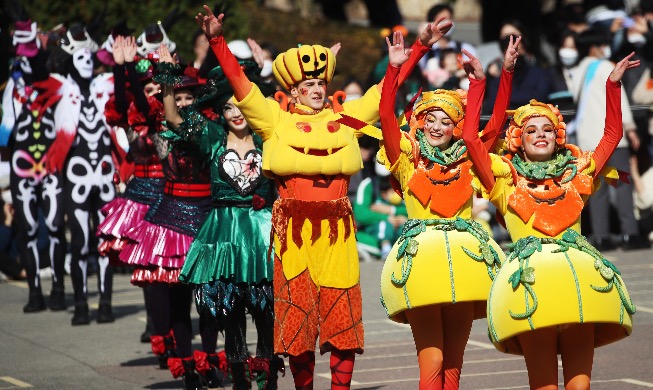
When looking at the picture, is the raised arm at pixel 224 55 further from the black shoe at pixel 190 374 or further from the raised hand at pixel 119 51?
the raised hand at pixel 119 51

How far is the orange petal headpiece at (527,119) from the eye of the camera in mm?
7938

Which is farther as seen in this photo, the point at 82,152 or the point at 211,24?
the point at 82,152

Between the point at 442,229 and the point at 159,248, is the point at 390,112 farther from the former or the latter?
the point at 159,248

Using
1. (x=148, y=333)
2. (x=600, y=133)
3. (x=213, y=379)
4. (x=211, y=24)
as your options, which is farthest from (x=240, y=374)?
(x=600, y=133)

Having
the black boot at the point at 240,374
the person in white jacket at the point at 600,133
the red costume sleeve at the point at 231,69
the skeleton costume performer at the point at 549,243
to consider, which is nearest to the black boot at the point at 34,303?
the black boot at the point at 240,374

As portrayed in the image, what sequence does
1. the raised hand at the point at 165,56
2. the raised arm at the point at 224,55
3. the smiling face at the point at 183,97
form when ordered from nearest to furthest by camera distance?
the raised arm at the point at 224,55
the raised hand at the point at 165,56
the smiling face at the point at 183,97

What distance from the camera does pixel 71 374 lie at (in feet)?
36.0

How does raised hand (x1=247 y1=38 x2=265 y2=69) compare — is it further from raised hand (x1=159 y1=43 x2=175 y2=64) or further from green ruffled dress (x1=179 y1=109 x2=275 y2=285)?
raised hand (x1=159 y1=43 x2=175 y2=64)

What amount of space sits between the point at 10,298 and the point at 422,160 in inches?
303

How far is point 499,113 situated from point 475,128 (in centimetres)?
38

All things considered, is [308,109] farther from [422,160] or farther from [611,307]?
[611,307]

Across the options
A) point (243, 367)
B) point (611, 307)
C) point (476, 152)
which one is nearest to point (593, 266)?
point (611, 307)

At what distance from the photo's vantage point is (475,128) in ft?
26.1

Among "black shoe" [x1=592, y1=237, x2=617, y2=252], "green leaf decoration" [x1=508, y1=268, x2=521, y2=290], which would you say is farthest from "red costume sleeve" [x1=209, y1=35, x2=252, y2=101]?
"black shoe" [x1=592, y1=237, x2=617, y2=252]
